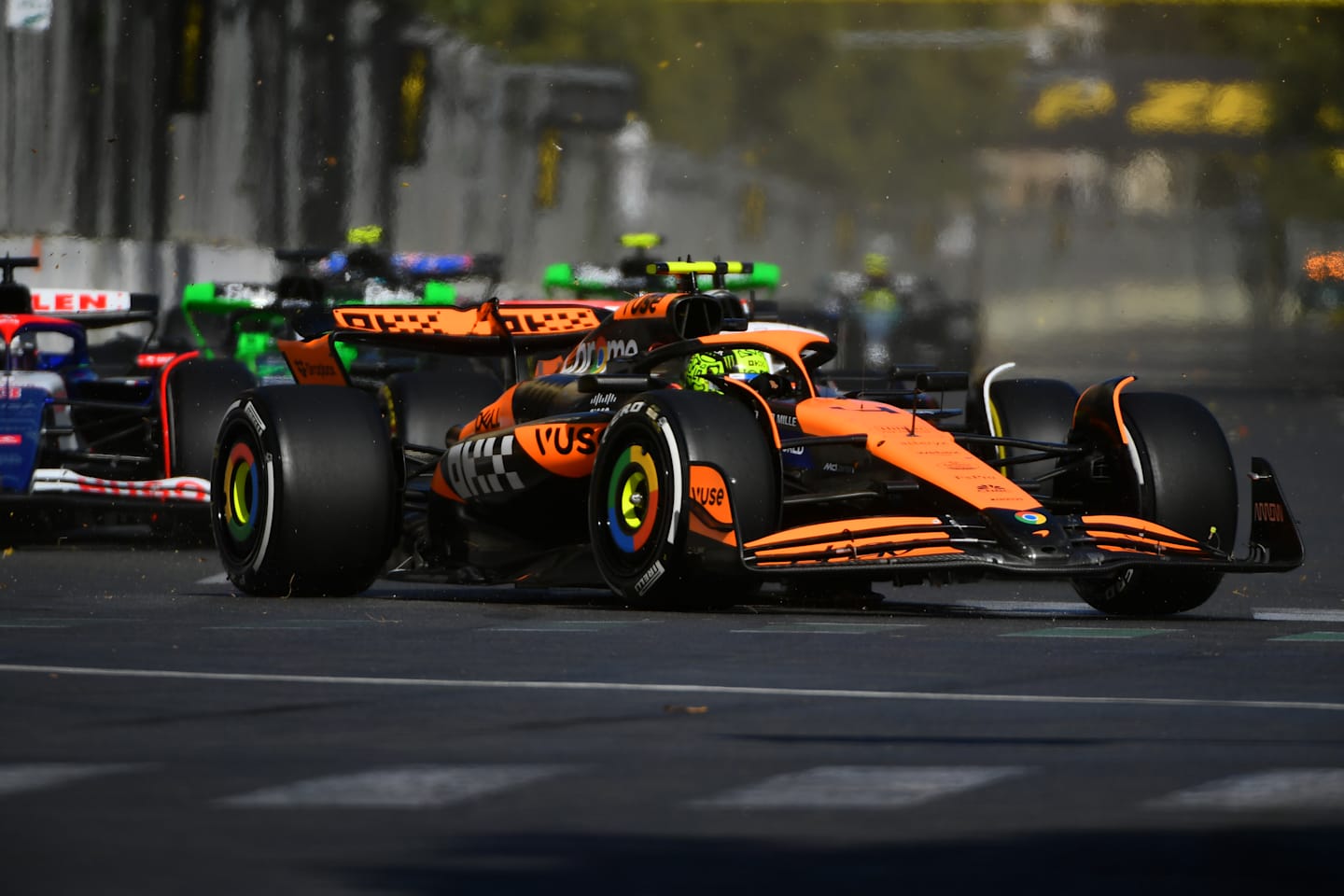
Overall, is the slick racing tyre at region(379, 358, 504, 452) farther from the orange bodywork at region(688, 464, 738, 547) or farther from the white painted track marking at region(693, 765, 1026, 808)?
the white painted track marking at region(693, 765, 1026, 808)

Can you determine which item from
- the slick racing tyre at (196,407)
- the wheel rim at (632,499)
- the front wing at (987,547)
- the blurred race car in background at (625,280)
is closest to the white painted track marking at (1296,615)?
the front wing at (987,547)

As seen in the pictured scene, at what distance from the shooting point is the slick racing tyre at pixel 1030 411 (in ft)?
41.8

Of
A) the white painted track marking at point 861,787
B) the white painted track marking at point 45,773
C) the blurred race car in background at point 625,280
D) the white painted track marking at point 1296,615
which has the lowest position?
the white painted track marking at point 1296,615

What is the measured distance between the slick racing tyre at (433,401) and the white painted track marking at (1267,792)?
24.3 ft

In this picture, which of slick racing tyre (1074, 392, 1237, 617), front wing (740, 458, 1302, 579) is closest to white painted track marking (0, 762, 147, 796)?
front wing (740, 458, 1302, 579)

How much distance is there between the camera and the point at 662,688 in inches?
323

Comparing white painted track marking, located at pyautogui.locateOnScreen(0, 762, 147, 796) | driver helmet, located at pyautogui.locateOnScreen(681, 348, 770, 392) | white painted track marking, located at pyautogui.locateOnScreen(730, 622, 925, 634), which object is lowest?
white painted track marking, located at pyautogui.locateOnScreen(730, 622, 925, 634)

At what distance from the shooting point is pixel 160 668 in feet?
28.5

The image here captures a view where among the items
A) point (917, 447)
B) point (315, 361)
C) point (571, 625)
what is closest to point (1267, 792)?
point (571, 625)

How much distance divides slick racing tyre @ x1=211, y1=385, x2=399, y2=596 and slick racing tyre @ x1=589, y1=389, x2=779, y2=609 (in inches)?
42.7

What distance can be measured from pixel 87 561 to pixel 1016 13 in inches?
782

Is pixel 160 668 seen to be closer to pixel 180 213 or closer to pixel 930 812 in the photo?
pixel 930 812

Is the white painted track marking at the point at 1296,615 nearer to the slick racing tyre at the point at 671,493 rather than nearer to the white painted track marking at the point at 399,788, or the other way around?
the slick racing tyre at the point at 671,493

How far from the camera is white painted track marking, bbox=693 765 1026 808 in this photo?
614 cm
